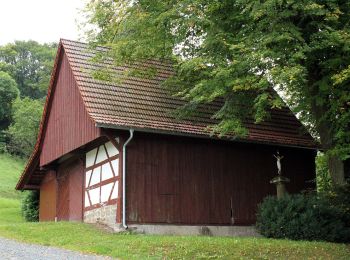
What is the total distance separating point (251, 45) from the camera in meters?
14.6

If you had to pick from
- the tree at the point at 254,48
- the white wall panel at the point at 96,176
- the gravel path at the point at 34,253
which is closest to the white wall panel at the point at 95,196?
the white wall panel at the point at 96,176

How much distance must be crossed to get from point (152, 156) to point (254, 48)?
6.18 meters

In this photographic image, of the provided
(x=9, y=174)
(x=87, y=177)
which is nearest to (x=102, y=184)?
(x=87, y=177)

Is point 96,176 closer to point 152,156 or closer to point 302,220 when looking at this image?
point 152,156

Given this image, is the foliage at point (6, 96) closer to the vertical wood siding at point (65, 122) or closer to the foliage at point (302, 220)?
the vertical wood siding at point (65, 122)

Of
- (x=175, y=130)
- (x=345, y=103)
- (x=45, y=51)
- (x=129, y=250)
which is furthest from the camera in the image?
(x=45, y=51)

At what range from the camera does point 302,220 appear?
1664 cm

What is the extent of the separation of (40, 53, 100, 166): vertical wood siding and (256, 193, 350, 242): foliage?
19.7 feet

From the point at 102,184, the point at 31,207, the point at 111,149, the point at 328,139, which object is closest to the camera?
the point at 328,139

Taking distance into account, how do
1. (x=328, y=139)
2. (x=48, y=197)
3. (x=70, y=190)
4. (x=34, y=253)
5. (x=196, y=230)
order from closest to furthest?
(x=34, y=253) < (x=328, y=139) < (x=196, y=230) < (x=70, y=190) < (x=48, y=197)

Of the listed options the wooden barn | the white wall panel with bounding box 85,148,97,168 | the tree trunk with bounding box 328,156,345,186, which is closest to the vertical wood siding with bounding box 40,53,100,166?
the wooden barn

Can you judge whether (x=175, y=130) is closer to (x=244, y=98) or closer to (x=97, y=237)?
(x=244, y=98)

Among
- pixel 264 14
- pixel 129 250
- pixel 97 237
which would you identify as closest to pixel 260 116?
pixel 264 14

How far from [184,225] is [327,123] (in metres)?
5.75
